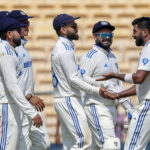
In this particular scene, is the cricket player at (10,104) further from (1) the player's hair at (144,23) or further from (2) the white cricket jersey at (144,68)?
(1) the player's hair at (144,23)

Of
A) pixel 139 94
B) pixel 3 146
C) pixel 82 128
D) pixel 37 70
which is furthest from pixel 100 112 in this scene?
pixel 37 70

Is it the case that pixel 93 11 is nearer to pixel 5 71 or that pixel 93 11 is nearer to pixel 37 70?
pixel 37 70

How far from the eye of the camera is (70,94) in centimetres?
783

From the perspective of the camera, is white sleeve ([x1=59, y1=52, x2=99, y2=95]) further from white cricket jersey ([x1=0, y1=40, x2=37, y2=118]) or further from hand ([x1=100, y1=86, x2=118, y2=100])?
white cricket jersey ([x1=0, y1=40, x2=37, y2=118])

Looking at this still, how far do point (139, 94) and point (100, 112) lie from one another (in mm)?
1167

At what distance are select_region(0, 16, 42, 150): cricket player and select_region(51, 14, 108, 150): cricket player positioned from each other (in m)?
1.23

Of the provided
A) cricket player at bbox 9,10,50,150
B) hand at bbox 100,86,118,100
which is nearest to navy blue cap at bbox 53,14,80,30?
cricket player at bbox 9,10,50,150

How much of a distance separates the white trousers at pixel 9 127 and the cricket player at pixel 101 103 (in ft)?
5.70

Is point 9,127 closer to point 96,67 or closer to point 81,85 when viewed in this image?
point 81,85

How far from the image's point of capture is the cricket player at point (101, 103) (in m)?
8.11

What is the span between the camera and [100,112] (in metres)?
8.19

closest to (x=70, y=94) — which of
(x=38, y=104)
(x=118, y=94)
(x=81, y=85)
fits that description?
(x=81, y=85)

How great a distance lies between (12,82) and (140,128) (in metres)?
1.44

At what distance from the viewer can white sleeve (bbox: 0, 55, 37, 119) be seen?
645 cm
